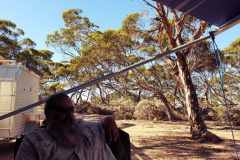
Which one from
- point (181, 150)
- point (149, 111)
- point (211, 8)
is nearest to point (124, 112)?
point (149, 111)

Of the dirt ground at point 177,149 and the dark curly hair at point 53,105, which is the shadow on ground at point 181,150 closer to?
the dirt ground at point 177,149

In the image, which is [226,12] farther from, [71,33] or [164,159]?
[71,33]

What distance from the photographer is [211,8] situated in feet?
8.09

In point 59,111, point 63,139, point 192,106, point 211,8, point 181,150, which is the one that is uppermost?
point 211,8

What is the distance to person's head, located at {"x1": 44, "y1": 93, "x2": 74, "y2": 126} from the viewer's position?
1.45 meters

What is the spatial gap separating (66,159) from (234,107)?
567 inches

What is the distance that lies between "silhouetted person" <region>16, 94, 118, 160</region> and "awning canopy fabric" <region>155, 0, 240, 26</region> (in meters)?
1.28

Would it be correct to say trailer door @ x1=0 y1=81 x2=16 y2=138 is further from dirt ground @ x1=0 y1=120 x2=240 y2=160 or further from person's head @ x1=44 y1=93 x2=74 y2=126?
person's head @ x1=44 y1=93 x2=74 y2=126

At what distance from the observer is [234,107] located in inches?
578

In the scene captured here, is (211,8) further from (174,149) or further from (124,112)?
(124,112)

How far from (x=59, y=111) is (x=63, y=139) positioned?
13cm

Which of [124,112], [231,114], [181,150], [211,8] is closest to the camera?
[211,8]

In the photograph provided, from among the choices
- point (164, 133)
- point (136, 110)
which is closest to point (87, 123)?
point (164, 133)

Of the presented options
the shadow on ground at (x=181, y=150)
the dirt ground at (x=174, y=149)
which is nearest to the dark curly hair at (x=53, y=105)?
the dirt ground at (x=174, y=149)
